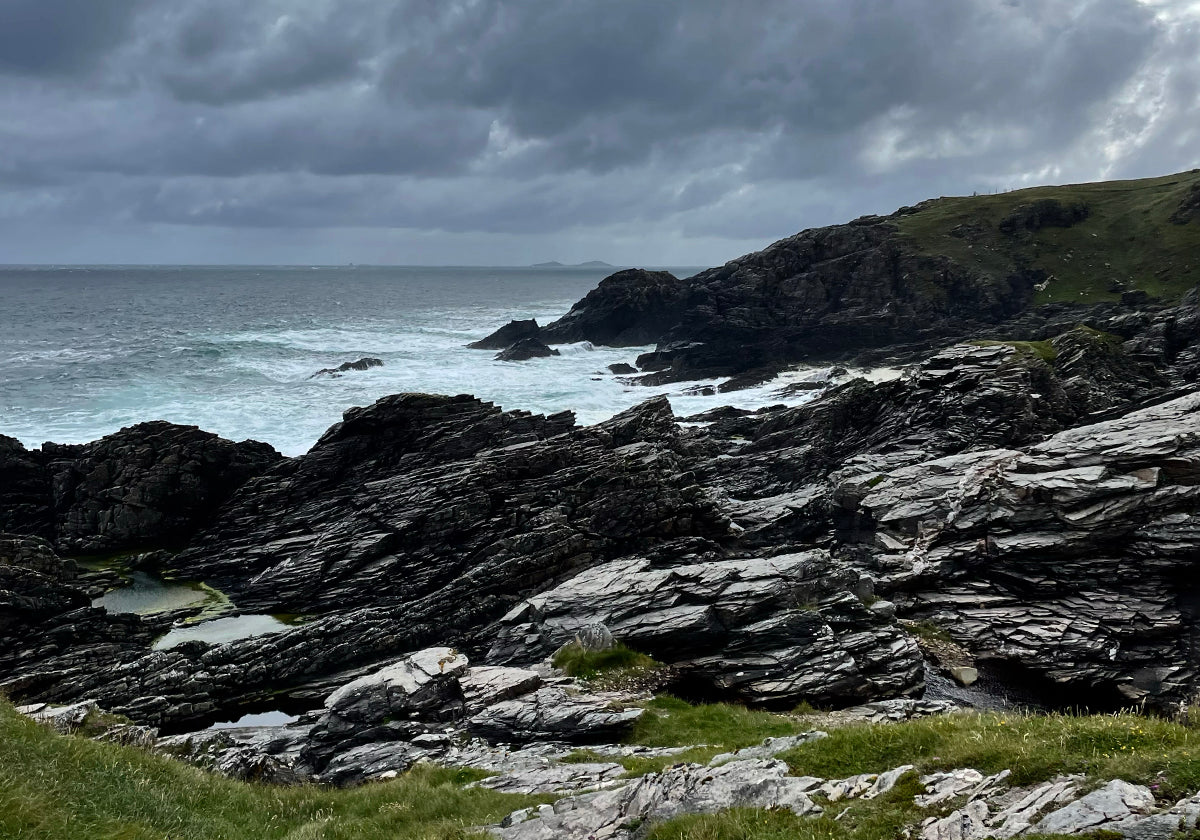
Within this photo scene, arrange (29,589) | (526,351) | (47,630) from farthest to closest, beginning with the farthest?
1. (526,351)
2. (29,589)
3. (47,630)

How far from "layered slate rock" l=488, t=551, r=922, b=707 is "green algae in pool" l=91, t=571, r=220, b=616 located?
65.0ft

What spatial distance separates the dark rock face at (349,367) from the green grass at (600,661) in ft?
255

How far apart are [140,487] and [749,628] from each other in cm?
3794

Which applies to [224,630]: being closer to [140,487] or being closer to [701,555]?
[140,487]

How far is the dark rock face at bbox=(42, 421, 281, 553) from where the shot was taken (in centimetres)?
4281

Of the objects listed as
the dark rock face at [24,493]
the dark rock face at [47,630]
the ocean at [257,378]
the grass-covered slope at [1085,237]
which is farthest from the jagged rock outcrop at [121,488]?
the grass-covered slope at [1085,237]

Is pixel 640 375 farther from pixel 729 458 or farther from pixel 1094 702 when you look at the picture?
pixel 1094 702

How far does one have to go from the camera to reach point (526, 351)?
112688 mm

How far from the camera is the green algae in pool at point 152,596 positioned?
36.2 m

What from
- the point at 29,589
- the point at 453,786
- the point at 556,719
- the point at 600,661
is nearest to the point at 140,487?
the point at 29,589

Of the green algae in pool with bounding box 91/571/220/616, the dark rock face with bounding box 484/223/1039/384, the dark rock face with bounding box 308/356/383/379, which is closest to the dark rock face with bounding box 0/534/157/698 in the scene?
the green algae in pool with bounding box 91/571/220/616

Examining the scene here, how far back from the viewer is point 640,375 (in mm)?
96125

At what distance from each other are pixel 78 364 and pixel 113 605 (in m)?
77.8

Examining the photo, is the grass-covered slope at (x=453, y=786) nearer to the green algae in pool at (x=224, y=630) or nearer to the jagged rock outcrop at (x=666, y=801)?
the jagged rock outcrop at (x=666, y=801)
